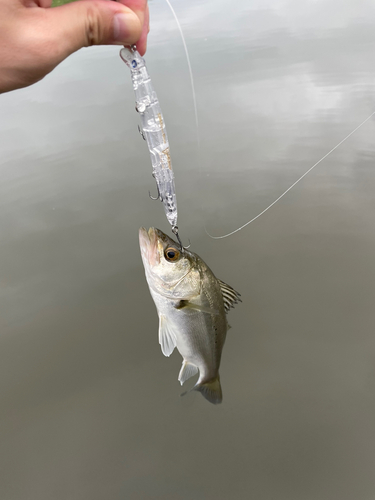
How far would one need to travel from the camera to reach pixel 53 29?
117cm

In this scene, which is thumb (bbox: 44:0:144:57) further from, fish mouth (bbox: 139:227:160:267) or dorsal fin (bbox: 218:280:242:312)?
dorsal fin (bbox: 218:280:242:312)

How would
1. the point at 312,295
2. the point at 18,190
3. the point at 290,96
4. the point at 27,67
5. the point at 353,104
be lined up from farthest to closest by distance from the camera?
the point at 290,96, the point at 353,104, the point at 18,190, the point at 312,295, the point at 27,67

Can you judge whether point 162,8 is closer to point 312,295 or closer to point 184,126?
point 184,126

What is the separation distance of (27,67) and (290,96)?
5.49 m

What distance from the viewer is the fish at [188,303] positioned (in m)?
1.81

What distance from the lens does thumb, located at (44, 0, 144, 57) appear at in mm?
1173

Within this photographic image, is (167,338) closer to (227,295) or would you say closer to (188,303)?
(188,303)

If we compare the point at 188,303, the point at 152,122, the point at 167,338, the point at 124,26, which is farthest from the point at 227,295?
the point at 124,26

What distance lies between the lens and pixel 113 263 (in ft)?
11.9

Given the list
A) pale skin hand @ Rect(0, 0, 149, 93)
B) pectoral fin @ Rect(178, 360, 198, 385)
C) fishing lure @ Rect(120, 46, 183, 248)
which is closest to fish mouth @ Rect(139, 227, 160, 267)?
fishing lure @ Rect(120, 46, 183, 248)

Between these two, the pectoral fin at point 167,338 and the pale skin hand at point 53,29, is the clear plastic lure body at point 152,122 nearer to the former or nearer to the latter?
the pale skin hand at point 53,29

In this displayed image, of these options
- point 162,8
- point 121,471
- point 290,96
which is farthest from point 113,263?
point 162,8

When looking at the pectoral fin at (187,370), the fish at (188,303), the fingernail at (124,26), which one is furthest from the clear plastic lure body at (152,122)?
the pectoral fin at (187,370)

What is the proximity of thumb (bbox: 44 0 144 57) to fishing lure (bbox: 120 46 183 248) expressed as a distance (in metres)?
0.11
